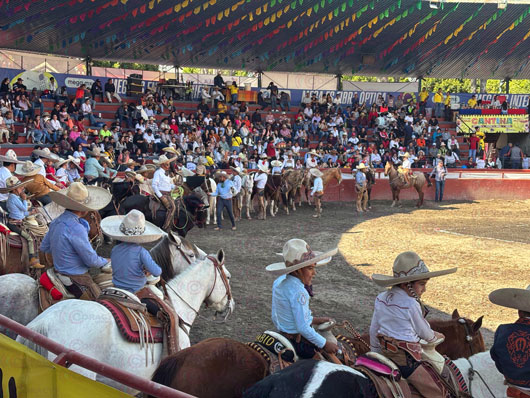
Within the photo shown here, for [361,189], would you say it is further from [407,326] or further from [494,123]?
[407,326]

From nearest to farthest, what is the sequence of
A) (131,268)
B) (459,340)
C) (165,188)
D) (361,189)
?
(459,340) < (131,268) < (165,188) < (361,189)

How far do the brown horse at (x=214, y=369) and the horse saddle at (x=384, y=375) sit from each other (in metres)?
0.77

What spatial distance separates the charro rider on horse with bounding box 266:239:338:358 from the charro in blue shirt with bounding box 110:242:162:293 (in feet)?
5.76

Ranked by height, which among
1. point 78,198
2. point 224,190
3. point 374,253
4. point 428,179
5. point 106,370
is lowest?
point 374,253

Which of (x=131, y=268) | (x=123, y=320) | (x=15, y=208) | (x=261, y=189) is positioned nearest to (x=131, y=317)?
(x=123, y=320)

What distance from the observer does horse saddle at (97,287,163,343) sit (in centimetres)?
522

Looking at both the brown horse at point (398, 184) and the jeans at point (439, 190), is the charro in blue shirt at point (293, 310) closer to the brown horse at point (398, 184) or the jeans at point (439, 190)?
the brown horse at point (398, 184)

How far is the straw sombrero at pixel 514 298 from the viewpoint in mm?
4207

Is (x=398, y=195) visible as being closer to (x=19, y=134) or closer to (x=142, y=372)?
(x=19, y=134)

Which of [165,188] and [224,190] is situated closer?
[165,188]

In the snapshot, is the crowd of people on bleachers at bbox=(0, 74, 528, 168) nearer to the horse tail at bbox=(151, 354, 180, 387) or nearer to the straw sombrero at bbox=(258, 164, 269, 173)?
the straw sombrero at bbox=(258, 164, 269, 173)

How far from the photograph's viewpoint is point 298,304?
481 cm

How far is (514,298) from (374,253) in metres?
10.3

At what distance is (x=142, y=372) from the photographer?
5.36 meters
